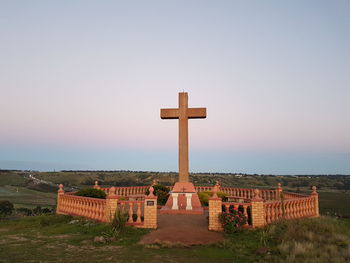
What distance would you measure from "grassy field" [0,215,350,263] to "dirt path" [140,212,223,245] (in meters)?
0.39

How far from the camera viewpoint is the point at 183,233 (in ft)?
31.7

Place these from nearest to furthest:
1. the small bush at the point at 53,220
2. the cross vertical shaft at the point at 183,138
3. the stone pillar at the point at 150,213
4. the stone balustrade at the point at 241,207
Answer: the stone balustrade at the point at 241,207, the stone pillar at the point at 150,213, the small bush at the point at 53,220, the cross vertical shaft at the point at 183,138

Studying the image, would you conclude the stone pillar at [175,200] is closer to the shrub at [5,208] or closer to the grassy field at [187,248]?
the grassy field at [187,248]

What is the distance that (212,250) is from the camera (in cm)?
792

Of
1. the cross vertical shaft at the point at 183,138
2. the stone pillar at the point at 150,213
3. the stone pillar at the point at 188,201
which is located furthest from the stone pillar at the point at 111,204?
the cross vertical shaft at the point at 183,138

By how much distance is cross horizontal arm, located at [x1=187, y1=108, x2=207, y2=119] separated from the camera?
55.0 ft

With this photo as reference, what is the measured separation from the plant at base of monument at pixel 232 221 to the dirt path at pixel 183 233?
45cm

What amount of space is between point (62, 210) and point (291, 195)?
12442 millimetres

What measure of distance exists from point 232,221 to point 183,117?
8.42 meters

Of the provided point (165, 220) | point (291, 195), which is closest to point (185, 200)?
point (165, 220)

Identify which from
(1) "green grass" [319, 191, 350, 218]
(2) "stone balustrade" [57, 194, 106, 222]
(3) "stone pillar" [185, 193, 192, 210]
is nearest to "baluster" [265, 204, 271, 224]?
(3) "stone pillar" [185, 193, 192, 210]

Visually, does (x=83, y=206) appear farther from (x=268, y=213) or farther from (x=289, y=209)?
(x=289, y=209)

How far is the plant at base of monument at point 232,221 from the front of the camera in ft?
32.3

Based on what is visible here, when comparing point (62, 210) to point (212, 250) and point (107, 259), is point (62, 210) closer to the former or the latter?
point (107, 259)
